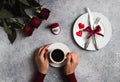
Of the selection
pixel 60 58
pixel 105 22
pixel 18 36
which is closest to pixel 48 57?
pixel 60 58

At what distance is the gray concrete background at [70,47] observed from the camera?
1405 mm

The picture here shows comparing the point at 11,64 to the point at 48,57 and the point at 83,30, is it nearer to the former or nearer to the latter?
the point at 48,57

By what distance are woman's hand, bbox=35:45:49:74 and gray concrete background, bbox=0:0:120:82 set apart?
48mm

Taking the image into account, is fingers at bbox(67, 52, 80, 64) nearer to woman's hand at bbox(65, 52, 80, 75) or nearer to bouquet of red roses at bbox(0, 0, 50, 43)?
woman's hand at bbox(65, 52, 80, 75)

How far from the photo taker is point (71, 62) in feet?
4.43

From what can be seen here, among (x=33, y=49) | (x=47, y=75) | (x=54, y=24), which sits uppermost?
(x=54, y=24)

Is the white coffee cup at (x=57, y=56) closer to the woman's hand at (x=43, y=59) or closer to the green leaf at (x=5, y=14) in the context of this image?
the woman's hand at (x=43, y=59)

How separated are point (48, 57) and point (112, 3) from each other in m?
0.35

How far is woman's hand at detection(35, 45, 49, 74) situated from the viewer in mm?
1346

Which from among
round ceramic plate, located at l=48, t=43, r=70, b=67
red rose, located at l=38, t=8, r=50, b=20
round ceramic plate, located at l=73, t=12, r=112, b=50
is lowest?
round ceramic plate, located at l=48, t=43, r=70, b=67

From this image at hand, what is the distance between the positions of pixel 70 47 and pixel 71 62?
8cm

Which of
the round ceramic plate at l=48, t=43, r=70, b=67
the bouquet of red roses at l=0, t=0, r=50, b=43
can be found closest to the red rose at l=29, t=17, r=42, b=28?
the bouquet of red roses at l=0, t=0, r=50, b=43

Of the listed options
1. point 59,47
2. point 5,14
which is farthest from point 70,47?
point 5,14

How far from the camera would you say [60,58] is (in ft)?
4.37
